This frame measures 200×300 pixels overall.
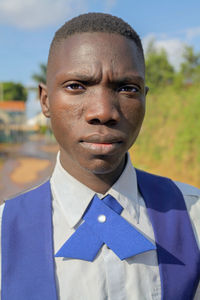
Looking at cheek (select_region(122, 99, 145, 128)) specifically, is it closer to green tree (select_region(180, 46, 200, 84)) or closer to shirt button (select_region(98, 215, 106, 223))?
shirt button (select_region(98, 215, 106, 223))

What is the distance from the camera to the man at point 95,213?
117 centimetres

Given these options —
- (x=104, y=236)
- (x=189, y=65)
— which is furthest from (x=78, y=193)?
(x=189, y=65)

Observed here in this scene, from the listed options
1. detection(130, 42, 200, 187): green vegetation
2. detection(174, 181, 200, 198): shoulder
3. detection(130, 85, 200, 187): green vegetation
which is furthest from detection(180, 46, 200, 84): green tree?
detection(174, 181, 200, 198): shoulder

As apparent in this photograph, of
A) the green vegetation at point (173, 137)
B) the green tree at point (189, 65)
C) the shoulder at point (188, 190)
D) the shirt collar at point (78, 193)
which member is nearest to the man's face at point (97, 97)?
the shirt collar at point (78, 193)

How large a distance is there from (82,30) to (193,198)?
940mm

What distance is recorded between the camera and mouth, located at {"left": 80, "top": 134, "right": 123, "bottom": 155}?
1160 millimetres

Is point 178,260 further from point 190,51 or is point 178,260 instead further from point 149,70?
point 149,70

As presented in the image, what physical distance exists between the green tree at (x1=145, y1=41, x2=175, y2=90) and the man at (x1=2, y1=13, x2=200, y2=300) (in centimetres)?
1982

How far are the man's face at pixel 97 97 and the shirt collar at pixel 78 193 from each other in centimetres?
14

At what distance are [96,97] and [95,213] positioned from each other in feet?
1.59

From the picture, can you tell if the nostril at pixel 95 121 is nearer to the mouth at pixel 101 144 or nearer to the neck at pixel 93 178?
the mouth at pixel 101 144

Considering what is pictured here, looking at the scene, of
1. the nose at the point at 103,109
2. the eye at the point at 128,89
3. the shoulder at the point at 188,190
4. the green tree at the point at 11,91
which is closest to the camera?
the nose at the point at 103,109

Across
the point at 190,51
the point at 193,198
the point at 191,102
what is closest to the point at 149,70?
the point at 190,51

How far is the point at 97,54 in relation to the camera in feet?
3.93
